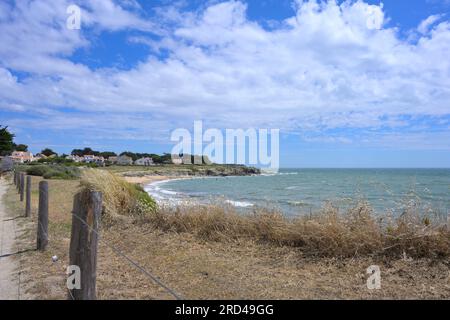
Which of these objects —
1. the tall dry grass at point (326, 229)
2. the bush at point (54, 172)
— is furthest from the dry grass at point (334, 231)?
the bush at point (54, 172)

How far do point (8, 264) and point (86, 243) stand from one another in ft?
11.2

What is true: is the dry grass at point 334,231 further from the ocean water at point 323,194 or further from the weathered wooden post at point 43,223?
the weathered wooden post at point 43,223

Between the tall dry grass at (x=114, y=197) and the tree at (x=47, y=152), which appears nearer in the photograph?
the tall dry grass at (x=114, y=197)

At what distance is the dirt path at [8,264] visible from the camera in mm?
5156

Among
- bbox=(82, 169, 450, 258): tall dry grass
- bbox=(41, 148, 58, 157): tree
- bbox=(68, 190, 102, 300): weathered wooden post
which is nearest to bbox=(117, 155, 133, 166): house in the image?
bbox=(41, 148, 58, 157): tree

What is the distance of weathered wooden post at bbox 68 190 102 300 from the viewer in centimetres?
401

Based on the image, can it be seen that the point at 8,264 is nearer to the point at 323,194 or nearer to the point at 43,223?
the point at 43,223

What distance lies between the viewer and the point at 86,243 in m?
4.12

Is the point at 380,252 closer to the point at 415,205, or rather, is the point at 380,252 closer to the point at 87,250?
the point at 415,205

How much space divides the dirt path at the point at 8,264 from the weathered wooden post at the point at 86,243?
127 centimetres

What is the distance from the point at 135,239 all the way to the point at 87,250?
4601 mm
